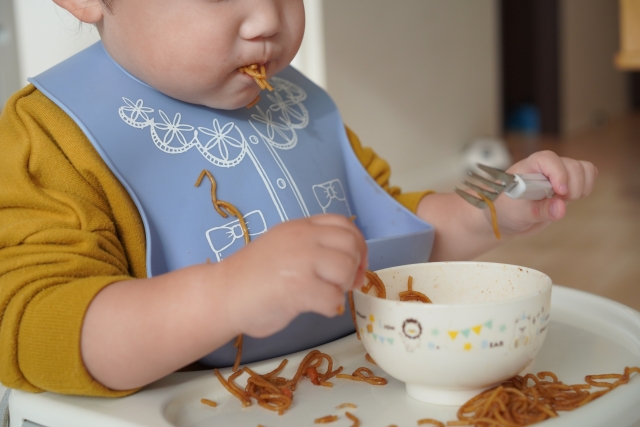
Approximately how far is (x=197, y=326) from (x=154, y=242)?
158 mm

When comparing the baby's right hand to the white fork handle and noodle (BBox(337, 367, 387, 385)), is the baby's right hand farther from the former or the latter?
the white fork handle

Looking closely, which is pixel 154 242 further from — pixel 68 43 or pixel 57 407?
pixel 68 43

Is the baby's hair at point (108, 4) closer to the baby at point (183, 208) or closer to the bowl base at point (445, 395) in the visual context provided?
the baby at point (183, 208)

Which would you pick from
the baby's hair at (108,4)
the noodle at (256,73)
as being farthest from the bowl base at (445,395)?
the baby's hair at (108,4)

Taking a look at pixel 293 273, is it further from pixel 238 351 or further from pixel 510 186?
pixel 510 186

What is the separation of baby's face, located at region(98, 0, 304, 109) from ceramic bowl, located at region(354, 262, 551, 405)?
274 millimetres

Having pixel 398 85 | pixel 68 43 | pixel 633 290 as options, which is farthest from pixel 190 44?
pixel 398 85

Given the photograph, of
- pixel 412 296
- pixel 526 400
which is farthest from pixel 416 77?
pixel 526 400

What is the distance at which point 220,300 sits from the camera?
52 centimetres

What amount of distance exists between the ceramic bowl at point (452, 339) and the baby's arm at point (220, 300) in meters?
0.04

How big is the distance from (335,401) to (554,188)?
320mm

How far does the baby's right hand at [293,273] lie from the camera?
490mm

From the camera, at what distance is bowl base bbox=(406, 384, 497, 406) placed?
535mm

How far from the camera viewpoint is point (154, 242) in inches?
26.3
